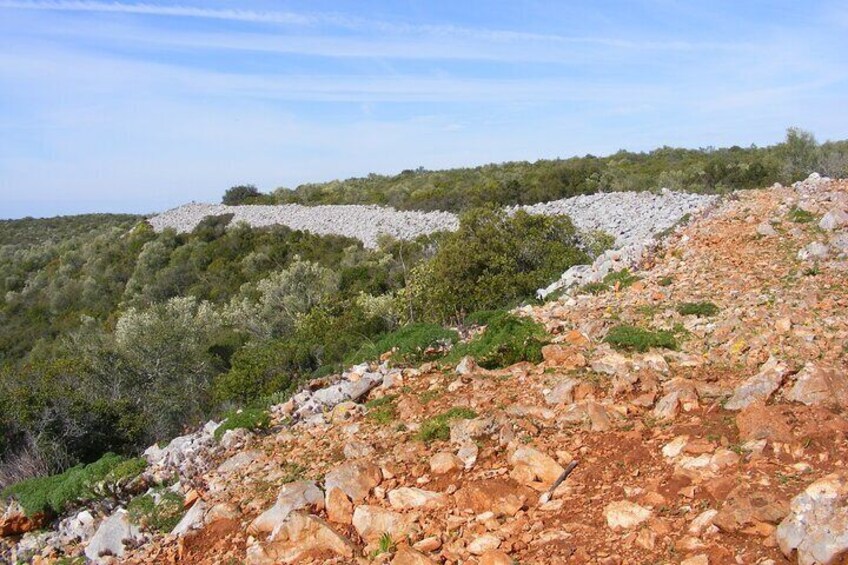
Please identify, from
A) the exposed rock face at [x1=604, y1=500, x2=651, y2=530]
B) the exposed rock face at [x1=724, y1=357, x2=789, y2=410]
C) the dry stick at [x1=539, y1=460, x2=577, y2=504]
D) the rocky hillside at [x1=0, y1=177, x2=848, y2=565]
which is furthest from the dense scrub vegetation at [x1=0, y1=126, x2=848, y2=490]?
the exposed rock face at [x1=604, y1=500, x2=651, y2=530]

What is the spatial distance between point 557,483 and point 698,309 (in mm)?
4118

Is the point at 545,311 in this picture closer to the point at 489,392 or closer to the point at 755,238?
the point at 489,392

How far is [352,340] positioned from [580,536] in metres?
7.86

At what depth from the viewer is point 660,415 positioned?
17.3 feet

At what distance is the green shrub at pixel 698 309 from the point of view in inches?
303

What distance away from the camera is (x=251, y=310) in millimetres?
18469

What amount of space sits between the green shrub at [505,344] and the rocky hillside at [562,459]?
17 centimetres

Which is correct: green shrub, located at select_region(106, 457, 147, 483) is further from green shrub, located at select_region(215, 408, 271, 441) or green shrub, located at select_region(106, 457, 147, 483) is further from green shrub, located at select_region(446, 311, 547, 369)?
green shrub, located at select_region(446, 311, 547, 369)

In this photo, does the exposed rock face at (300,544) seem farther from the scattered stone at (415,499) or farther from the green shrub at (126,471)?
the green shrub at (126,471)

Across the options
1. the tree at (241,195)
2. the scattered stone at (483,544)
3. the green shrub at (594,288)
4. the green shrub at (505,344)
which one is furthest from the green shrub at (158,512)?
the tree at (241,195)

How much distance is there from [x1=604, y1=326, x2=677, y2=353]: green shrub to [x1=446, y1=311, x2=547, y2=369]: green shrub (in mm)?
782

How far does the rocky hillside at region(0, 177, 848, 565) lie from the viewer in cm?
379

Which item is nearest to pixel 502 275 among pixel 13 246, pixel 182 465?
pixel 182 465

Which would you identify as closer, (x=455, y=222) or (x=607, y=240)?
(x=607, y=240)
